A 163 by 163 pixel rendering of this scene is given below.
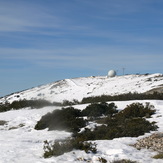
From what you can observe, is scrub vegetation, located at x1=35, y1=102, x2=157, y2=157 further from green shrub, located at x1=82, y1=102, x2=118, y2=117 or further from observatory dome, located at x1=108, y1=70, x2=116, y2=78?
observatory dome, located at x1=108, y1=70, x2=116, y2=78

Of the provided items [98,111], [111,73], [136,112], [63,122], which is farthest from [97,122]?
[111,73]

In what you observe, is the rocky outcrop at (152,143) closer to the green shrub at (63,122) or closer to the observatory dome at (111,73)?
the green shrub at (63,122)

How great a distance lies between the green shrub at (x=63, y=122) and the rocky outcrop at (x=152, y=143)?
466cm

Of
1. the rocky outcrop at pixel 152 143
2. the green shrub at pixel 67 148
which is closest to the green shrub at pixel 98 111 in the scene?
the rocky outcrop at pixel 152 143

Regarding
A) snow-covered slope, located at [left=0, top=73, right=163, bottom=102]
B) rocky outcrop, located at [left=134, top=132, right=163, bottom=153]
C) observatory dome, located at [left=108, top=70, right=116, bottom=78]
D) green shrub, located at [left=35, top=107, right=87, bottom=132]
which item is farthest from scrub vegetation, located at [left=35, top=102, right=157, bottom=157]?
observatory dome, located at [left=108, top=70, right=116, bottom=78]

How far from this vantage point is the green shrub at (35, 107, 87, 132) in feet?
52.8

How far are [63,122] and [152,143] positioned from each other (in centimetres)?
670

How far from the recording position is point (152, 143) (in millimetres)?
11195

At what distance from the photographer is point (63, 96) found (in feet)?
166

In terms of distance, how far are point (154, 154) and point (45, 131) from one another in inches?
312

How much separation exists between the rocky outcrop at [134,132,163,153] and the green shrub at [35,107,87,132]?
466 centimetres

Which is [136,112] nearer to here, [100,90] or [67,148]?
[67,148]

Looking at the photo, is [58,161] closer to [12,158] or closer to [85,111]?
[12,158]

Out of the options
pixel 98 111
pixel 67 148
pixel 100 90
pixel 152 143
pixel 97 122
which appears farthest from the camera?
pixel 100 90
